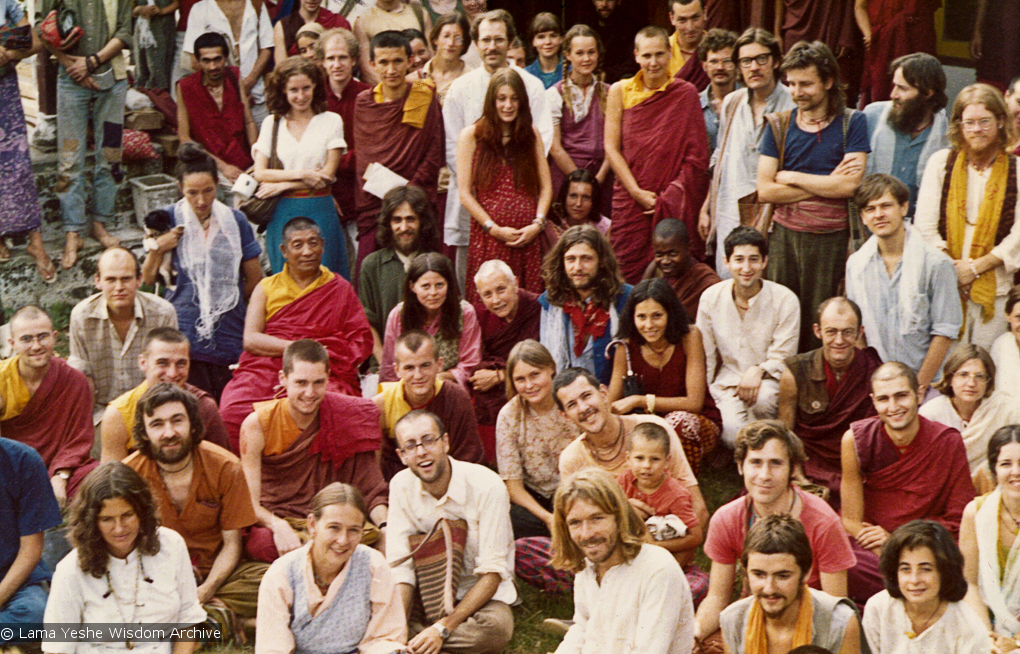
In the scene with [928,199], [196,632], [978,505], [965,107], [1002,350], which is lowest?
[196,632]

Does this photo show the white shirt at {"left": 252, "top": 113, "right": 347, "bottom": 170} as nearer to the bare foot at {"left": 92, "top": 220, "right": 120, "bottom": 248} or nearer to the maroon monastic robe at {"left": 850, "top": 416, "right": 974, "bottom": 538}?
the bare foot at {"left": 92, "top": 220, "right": 120, "bottom": 248}

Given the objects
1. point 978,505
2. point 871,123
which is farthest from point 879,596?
point 871,123

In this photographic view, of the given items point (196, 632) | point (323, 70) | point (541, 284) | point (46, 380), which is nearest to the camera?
point (196, 632)

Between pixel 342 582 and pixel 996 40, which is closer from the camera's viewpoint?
pixel 342 582

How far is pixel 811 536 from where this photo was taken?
17.0 ft

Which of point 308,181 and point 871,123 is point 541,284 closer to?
point 308,181

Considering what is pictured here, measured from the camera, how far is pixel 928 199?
671cm

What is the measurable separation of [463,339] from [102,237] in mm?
2815

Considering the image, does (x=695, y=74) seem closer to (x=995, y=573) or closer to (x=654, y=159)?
(x=654, y=159)

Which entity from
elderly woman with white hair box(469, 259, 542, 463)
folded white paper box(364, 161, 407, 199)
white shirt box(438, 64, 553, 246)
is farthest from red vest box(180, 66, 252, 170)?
elderly woman with white hair box(469, 259, 542, 463)

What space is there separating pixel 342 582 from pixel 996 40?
5.08m

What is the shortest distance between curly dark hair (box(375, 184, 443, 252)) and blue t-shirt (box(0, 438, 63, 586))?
7.60 ft

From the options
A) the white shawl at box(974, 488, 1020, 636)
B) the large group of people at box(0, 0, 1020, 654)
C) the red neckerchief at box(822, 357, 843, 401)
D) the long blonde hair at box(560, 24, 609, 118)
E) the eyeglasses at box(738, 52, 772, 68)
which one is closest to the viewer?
the large group of people at box(0, 0, 1020, 654)

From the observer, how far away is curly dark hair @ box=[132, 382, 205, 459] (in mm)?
5652
